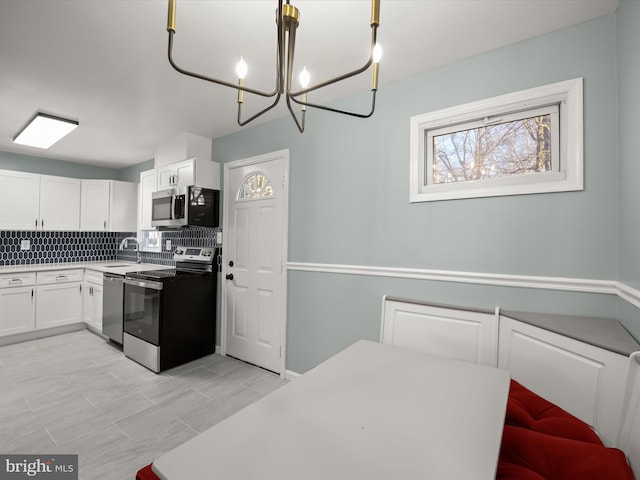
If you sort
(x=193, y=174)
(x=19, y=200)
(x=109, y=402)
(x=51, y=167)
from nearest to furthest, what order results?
(x=109, y=402)
(x=193, y=174)
(x=19, y=200)
(x=51, y=167)

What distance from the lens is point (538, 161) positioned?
1859 millimetres

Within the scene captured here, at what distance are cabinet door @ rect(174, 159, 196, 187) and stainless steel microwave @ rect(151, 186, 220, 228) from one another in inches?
3.1

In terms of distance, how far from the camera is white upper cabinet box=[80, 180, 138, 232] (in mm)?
4648

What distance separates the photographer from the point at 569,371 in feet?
Answer: 4.62

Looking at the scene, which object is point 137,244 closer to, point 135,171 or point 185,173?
point 135,171

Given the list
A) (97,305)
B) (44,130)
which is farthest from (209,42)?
(97,305)

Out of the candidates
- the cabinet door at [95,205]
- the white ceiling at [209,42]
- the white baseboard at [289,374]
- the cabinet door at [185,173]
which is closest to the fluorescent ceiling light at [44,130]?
the white ceiling at [209,42]

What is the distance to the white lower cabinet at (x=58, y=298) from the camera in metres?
4.00

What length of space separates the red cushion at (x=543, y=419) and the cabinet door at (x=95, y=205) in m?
5.52

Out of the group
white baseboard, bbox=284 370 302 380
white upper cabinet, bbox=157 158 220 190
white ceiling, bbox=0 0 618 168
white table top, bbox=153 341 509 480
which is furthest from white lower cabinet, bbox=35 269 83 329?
white table top, bbox=153 341 509 480

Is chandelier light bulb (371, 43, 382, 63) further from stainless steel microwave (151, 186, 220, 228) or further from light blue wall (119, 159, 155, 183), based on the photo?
light blue wall (119, 159, 155, 183)

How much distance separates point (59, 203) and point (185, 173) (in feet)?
8.02

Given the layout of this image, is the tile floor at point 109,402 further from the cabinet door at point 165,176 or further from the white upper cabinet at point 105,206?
the cabinet door at point 165,176

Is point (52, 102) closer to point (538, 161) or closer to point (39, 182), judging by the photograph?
point (39, 182)
